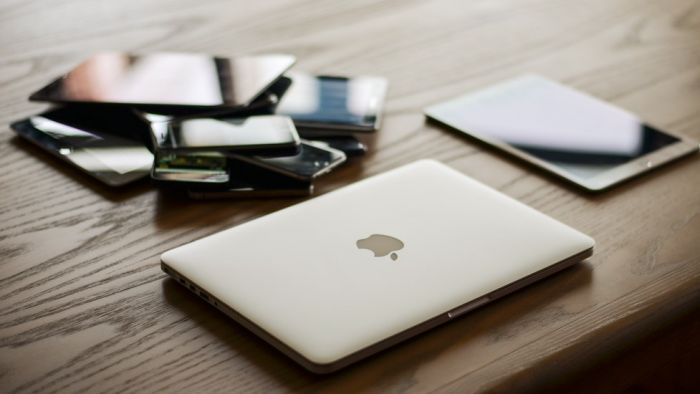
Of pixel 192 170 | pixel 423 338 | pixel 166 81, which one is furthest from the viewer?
pixel 166 81

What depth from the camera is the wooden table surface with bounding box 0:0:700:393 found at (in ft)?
2.31

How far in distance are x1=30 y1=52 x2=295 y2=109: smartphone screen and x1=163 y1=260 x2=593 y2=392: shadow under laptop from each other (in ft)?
0.93

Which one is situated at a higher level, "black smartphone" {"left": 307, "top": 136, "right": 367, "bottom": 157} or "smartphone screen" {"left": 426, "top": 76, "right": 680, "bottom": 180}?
"black smartphone" {"left": 307, "top": 136, "right": 367, "bottom": 157}

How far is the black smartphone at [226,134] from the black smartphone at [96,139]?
37 millimetres

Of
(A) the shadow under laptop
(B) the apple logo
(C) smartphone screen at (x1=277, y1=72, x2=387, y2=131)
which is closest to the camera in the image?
(A) the shadow under laptop

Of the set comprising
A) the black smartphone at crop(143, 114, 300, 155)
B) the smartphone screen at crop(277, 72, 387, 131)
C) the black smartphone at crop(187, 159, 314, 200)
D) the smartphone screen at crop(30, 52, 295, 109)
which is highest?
the smartphone screen at crop(30, 52, 295, 109)

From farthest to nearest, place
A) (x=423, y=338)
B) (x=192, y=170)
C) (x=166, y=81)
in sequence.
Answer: (x=166, y=81) < (x=192, y=170) < (x=423, y=338)

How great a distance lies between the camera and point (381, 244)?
31.9 inches

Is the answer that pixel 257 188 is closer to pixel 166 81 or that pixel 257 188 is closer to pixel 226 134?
pixel 226 134

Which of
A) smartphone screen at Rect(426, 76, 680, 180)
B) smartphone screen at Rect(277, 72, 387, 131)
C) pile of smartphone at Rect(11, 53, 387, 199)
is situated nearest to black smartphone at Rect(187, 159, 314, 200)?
pile of smartphone at Rect(11, 53, 387, 199)

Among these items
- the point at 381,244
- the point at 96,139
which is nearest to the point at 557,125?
the point at 381,244

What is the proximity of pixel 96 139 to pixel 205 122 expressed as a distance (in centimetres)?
13

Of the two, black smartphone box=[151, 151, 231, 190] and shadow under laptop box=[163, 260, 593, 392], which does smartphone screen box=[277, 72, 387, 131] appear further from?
shadow under laptop box=[163, 260, 593, 392]

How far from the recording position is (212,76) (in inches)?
41.9
